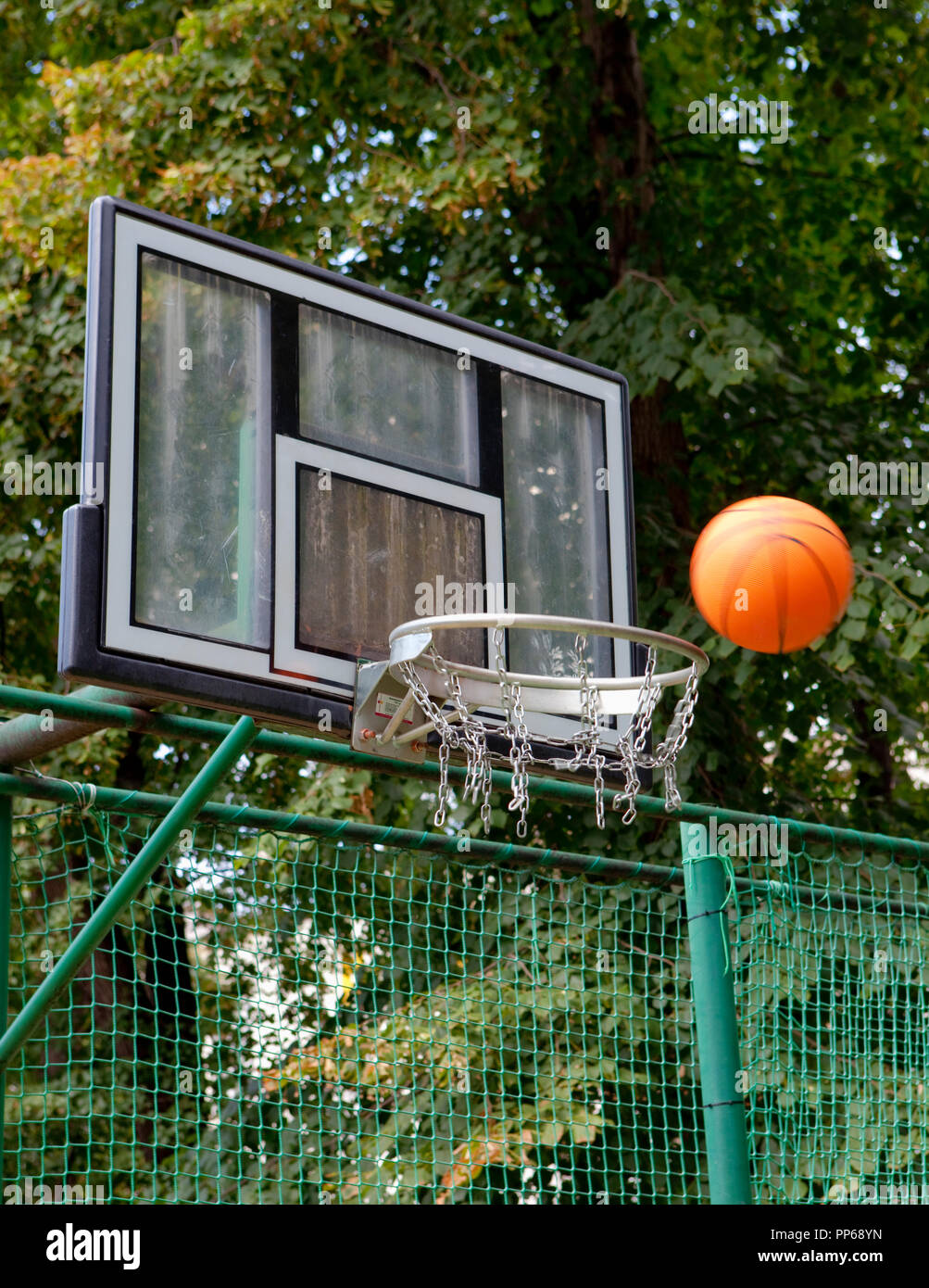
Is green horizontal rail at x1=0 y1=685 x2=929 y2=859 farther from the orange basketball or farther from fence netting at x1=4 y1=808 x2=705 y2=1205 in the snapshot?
the orange basketball

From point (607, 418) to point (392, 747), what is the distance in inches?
55.5

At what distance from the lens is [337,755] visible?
3.74 m

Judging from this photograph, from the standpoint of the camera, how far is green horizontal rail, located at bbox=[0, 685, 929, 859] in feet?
10.5

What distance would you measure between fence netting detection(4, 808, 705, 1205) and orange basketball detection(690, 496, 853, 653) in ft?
3.10

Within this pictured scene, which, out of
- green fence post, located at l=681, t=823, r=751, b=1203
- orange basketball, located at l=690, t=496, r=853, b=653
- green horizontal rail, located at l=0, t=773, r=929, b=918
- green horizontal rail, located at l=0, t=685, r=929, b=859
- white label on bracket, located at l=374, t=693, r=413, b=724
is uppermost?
orange basketball, located at l=690, t=496, r=853, b=653

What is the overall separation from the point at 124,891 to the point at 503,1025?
6.01 ft

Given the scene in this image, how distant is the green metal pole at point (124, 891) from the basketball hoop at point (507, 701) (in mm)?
393

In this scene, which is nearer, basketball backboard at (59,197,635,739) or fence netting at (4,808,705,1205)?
basketball backboard at (59,197,635,739)

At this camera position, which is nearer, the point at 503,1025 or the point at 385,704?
the point at 385,704

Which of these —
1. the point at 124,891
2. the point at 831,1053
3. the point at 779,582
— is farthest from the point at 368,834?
the point at 831,1053

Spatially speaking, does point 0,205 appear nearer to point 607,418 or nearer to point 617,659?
point 607,418

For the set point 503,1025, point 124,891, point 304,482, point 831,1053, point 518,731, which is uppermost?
point 304,482

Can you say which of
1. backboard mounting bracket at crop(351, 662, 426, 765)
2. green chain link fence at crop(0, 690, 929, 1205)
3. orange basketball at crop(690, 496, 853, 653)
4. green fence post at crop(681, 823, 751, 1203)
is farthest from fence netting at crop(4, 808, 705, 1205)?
orange basketball at crop(690, 496, 853, 653)

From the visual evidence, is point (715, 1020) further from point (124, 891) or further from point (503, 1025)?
point (124, 891)
